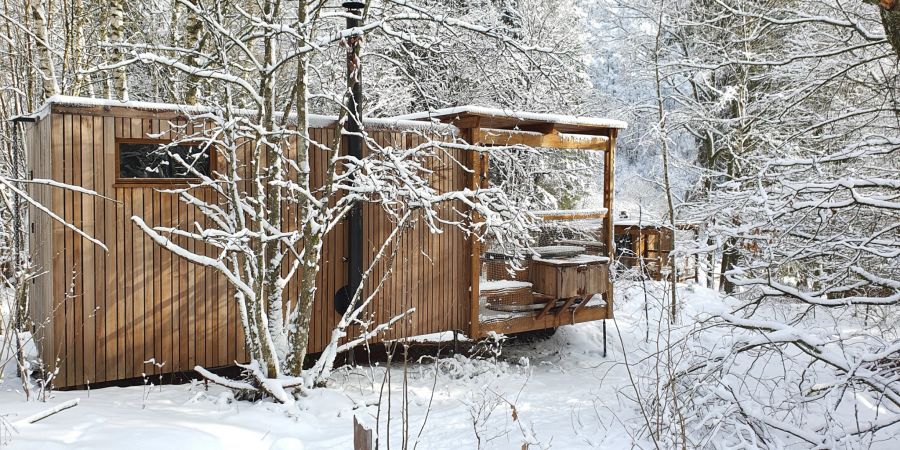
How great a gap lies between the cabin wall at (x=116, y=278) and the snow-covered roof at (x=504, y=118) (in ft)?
5.28

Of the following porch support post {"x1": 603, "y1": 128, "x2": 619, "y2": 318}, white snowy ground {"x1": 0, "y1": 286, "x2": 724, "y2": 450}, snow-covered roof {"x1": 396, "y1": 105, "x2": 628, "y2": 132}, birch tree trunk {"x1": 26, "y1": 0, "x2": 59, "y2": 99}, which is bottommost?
white snowy ground {"x1": 0, "y1": 286, "x2": 724, "y2": 450}

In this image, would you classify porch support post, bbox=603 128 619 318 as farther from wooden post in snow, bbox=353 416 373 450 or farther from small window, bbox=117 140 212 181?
wooden post in snow, bbox=353 416 373 450

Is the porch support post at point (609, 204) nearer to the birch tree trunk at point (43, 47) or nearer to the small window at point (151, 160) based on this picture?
the small window at point (151, 160)

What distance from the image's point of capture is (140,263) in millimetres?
6078

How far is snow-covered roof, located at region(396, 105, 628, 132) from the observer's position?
765cm

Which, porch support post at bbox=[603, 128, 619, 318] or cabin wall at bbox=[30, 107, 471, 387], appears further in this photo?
porch support post at bbox=[603, 128, 619, 318]

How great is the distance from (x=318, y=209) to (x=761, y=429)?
3.93m

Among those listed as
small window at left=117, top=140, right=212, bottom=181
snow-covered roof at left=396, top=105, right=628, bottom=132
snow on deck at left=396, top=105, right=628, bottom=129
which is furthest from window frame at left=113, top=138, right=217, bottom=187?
snow-covered roof at left=396, top=105, right=628, bottom=132

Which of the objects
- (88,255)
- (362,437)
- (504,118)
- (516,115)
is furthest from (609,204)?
(362,437)

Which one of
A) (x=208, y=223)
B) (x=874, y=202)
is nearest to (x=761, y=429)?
(x=874, y=202)

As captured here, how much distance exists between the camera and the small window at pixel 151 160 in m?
5.98

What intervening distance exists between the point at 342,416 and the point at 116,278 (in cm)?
247

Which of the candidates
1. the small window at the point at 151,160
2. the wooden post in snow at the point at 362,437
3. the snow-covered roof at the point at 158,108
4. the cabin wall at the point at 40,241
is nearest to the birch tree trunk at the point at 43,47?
the cabin wall at the point at 40,241

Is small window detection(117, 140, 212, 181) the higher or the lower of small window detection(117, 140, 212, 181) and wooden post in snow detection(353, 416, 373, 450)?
the higher
